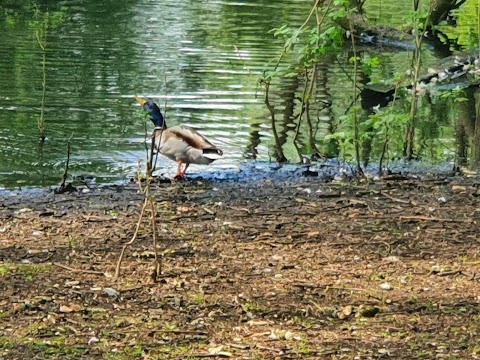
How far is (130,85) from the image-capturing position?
46.1 feet

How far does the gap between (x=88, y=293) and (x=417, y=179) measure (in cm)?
425

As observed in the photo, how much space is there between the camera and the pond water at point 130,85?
10.2m

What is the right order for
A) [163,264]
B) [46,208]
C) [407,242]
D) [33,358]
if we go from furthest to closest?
[46,208]
[407,242]
[163,264]
[33,358]

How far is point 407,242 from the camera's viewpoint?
20.5 ft

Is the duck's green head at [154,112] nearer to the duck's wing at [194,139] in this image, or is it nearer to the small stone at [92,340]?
the duck's wing at [194,139]

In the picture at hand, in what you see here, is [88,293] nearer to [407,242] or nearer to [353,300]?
[353,300]

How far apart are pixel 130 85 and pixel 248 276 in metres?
8.99

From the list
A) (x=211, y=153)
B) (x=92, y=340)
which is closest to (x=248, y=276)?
(x=92, y=340)

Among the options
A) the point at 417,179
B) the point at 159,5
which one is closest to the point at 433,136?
the point at 417,179

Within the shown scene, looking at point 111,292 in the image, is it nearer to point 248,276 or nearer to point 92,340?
point 92,340

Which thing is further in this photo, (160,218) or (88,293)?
(160,218)

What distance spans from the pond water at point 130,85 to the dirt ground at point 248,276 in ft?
3.46

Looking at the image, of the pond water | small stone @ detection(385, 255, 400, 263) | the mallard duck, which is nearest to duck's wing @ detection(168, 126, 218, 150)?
the mallard duck

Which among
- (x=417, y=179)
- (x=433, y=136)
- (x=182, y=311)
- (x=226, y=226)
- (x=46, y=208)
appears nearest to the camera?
(x=182, y=311)
